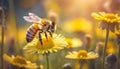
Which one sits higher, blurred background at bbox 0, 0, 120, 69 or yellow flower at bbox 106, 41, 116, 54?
blurred background at bbox 0, 0, 120, 69

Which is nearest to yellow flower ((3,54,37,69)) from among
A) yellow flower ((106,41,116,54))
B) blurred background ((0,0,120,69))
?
blurred background ((0,0,120,69))

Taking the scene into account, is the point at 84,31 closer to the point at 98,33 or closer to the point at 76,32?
the point at 76,32

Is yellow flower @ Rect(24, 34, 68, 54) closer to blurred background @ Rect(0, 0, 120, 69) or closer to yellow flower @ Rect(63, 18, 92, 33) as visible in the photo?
blurred background @ Rect(0, 0, 120, 69)

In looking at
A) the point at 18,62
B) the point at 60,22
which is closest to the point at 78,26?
the point at 60,22

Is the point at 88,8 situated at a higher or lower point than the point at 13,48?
higher

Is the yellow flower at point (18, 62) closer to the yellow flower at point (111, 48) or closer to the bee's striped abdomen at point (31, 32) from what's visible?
the bee's striped abdomen at point (31, 32)

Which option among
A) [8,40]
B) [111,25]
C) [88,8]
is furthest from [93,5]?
[111,25]

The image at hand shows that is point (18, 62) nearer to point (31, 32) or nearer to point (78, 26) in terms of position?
point (31, 32)
